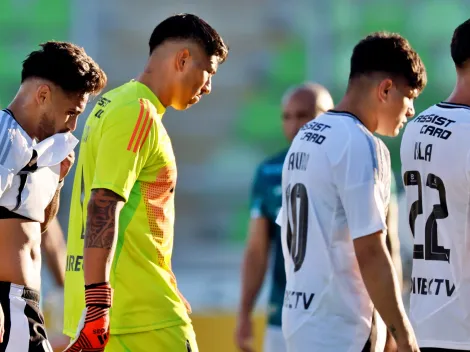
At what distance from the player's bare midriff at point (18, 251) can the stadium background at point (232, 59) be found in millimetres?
12353

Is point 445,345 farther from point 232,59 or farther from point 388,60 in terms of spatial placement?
point 232,59

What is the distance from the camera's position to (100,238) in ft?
14.0

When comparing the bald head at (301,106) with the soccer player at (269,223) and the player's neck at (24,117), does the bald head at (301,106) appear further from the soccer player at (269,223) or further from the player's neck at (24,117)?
the player's neck at (24,117)

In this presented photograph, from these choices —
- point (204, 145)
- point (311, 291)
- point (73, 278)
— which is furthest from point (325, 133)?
point (204, 145)

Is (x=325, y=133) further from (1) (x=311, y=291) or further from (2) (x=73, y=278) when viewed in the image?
(2) (x=73, y=278)

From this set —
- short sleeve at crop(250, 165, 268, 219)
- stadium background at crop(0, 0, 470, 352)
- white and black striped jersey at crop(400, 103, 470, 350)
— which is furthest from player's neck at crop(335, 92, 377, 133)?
stadium background at crop(0, 0, 470, 352)

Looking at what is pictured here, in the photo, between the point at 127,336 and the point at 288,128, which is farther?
the point at 288,128

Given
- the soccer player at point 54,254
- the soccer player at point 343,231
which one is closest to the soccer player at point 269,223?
the soccer player at point 54,254

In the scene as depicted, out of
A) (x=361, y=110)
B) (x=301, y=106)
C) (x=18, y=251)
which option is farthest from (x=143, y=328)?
(x=301, y=106)

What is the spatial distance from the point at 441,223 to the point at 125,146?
1.33 metres

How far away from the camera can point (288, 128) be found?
6.88 m

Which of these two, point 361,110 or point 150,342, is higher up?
point 361,110

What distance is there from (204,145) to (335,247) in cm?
1482

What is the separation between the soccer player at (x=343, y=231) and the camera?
4.20 meters
